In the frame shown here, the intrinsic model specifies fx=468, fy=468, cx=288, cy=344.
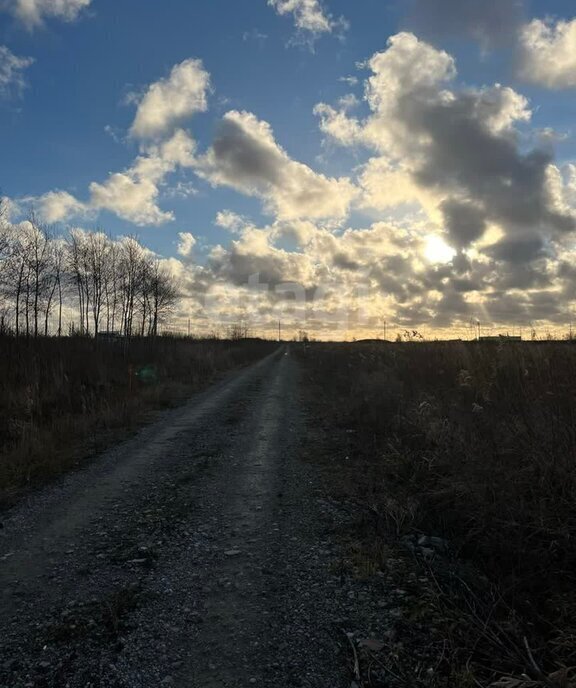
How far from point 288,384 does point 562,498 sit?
16.9 meters

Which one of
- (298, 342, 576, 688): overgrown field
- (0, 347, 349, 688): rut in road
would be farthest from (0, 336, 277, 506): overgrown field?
(298, 342, 576, 688): overgrown field

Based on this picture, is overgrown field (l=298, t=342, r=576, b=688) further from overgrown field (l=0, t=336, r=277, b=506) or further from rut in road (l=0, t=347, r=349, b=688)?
overgrown field (l=0, t=336, r=277, b=506)

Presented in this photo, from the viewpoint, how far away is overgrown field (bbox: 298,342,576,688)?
9.04ft

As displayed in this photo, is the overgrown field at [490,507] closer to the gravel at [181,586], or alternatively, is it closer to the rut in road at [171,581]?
the gravel at [181,586]

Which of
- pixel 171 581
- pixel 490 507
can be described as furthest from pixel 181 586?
pixel 490 507

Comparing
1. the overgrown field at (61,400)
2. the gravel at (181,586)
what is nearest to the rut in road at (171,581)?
the gravel at (181,586)

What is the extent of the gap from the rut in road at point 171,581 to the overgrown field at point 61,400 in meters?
1.00

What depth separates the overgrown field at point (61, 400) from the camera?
7484 mm

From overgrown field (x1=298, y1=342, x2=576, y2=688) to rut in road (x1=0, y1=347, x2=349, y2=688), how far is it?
2.38 ft

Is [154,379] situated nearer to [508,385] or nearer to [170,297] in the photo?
[508,385]

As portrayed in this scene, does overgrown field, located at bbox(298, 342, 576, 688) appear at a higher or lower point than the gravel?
higher

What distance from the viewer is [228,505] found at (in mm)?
5613

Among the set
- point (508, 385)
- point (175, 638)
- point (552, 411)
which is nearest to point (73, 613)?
point (175, 638)

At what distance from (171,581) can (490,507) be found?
2746mm
